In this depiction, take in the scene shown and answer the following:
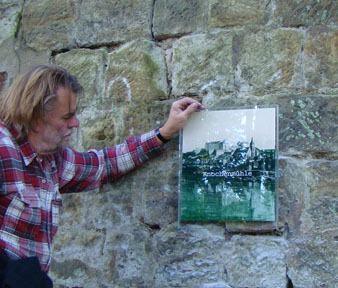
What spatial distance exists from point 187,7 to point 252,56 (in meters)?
0.41

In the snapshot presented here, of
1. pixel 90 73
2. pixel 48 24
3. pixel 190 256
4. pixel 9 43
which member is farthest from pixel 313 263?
pixel 9 43

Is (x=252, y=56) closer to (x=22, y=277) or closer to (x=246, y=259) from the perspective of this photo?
(x=246, y=259)

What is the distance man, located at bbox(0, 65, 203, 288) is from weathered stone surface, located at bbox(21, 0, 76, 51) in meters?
0.62

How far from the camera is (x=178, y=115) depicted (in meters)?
2.20

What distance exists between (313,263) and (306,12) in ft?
3.50

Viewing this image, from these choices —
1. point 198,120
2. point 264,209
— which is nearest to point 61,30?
point 198,120

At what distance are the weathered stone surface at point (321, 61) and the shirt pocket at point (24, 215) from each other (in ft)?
3.98

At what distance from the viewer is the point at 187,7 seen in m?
2.40

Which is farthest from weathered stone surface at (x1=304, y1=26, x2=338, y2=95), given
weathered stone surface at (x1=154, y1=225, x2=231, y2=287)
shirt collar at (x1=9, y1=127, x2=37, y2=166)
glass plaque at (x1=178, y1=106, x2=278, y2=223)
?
shirt collar at (x1=9, y1=127, x2=37, y2=166)

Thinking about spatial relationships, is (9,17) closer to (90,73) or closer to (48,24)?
(48,24)

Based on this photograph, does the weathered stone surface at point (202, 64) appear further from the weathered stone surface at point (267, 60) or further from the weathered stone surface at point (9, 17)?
the weathered stone surface at point (9, 17)

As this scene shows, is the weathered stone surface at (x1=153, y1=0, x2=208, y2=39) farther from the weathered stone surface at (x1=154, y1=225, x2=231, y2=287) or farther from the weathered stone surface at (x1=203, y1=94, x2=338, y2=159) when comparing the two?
the weathered stone surface at (x1=154, y1=225, x2=231, y2=287)

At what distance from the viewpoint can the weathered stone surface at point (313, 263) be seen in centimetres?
197

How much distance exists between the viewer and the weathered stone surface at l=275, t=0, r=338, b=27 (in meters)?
2.18
